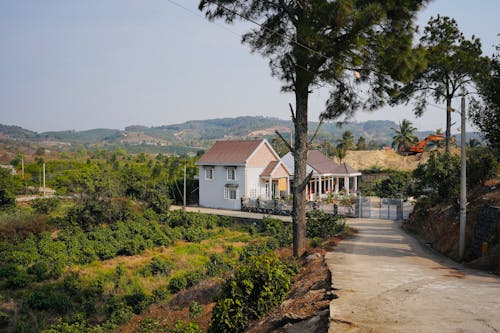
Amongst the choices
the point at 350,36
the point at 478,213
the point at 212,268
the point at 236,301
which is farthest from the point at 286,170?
the point at 236,301

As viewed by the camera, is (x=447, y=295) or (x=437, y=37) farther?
(x=437, y=37)

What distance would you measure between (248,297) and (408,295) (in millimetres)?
2980

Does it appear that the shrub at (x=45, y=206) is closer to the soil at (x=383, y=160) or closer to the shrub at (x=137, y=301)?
the shrub at (x=137, y=301)

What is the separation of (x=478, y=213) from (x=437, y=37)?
1259 centimetres

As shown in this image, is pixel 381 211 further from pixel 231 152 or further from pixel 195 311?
pixel 195 311

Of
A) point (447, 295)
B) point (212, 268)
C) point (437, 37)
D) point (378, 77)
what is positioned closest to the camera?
point (447, 295)

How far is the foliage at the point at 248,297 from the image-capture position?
8.36m

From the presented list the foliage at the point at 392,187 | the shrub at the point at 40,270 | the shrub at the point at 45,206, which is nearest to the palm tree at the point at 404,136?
the foliage at the point at 392,187

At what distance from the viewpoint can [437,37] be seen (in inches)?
933

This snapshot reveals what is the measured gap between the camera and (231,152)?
36750 mm

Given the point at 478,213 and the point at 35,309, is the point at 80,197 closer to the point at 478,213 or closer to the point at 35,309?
the point at 35,309

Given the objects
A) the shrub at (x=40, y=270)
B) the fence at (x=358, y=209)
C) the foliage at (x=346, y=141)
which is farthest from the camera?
the foliage at (x=346, y=141)

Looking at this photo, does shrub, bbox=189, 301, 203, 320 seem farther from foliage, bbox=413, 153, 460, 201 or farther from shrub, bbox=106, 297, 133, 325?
foliage, bbox=413, 153, 460, 201

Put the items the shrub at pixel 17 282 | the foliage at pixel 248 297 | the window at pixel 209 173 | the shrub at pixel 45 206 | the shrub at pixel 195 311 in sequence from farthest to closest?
the window at pixel 209 173, the shrub at pixel 45 206, the shrub at pixel 17 282, the shrub at pixel 195 311, the foliage at pixel 248 297
